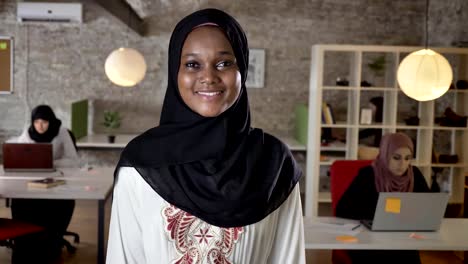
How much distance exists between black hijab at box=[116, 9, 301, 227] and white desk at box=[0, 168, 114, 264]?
2.94 meters

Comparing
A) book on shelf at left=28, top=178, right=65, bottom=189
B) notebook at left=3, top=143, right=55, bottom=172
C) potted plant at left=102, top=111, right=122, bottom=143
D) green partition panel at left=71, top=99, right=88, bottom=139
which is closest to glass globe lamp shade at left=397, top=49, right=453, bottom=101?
book on shelf at left=28, top=178, right=65, bottom=189

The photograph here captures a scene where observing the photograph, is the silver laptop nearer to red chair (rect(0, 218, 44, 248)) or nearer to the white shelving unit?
red chair (rect(0, 218, 44, 248))

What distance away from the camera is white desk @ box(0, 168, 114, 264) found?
4.25 meters

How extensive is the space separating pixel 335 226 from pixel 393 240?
1.28 ft

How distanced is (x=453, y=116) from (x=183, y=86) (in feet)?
18.3

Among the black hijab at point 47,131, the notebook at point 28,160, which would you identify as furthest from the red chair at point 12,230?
the black hijab at point 47,131

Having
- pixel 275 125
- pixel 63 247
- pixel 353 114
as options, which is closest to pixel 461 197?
pixel 353 114

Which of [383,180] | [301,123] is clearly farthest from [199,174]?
[301,123]

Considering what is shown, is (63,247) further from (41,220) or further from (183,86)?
(183,86)

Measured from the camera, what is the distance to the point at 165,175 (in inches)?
55.4

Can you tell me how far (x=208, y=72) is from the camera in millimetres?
1363

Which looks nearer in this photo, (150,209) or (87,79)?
(150,209)

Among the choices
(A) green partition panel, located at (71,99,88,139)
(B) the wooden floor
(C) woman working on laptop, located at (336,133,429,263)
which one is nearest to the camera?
(C) woman working on laptop, located at (336,133,429,263)

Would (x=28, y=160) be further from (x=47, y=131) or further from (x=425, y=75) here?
(x=425, y=75)
